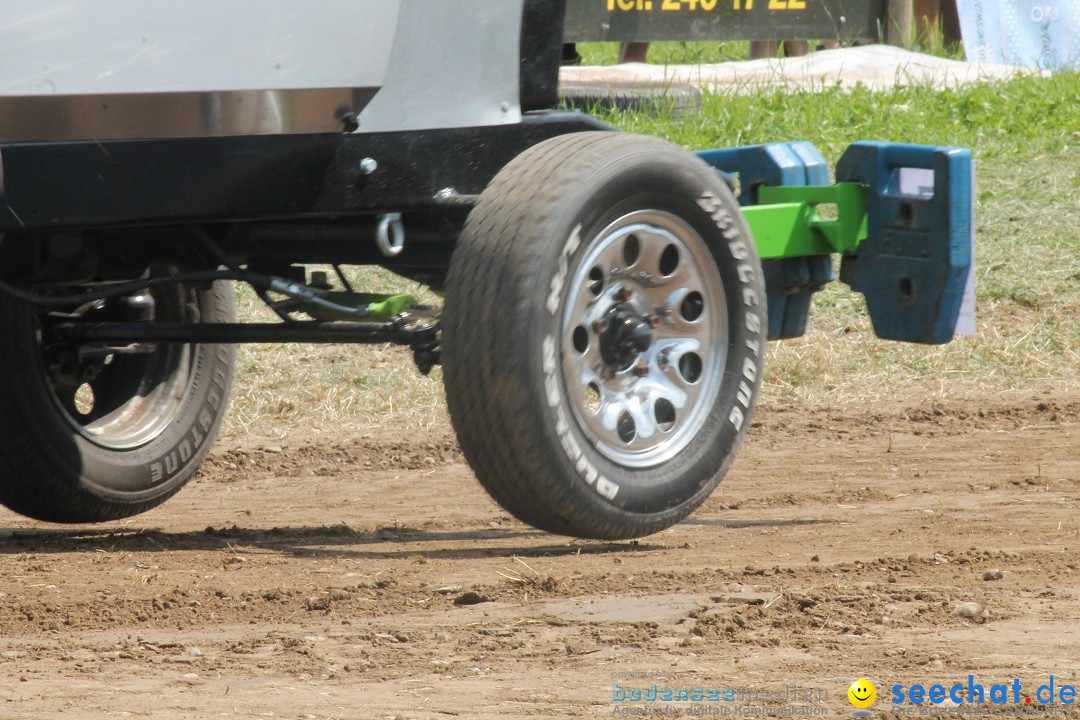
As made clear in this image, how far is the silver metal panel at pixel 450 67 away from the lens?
13.7 feet

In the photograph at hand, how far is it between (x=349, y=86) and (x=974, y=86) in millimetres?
9131

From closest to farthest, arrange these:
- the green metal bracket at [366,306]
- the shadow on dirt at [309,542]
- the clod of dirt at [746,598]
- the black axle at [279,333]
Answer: the clod of dirt at [746,598], the black axle at [279,333], the green metal bracket at [366,306], the shadow on dirt at [309,542]

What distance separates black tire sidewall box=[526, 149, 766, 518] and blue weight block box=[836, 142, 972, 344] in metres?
1.07

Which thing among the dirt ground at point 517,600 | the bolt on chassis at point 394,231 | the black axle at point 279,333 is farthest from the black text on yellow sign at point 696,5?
the black axle at point 279,333

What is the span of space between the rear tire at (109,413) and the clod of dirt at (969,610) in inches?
110

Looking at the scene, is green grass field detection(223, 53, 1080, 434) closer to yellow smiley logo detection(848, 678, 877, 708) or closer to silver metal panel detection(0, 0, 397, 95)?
silver metal panel detection(0, 0, 397, 95)

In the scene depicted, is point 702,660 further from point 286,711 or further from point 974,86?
point 974,86

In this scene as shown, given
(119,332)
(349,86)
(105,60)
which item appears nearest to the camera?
(105,60)

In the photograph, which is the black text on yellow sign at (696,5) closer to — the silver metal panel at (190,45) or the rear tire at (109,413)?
the rear tire at (109,413)

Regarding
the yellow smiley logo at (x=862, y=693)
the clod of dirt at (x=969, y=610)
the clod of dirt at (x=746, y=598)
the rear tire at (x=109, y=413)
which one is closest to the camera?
the yellow smiley logo at (x=862, y=693)

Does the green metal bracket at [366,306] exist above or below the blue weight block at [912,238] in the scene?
below

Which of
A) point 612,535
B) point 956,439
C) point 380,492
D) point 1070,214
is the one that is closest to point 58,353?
point 380,492

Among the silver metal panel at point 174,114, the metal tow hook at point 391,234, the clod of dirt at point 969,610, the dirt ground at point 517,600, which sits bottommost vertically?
the dirt ground at point 517,600

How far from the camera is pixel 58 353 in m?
5.22
